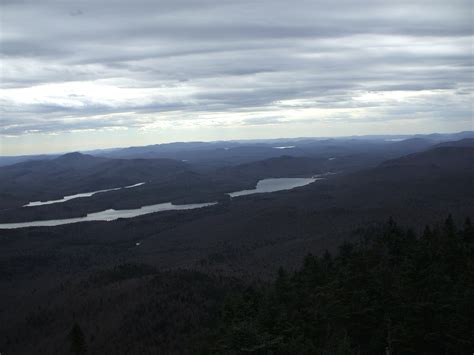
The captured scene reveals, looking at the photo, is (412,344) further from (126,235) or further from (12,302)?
(126,235)

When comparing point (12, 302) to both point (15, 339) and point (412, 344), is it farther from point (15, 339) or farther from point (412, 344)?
point (412, 344)

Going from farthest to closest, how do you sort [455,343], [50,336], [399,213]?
1. [399,213]
2. [50,336]
3. [455,343]

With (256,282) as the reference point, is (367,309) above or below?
above

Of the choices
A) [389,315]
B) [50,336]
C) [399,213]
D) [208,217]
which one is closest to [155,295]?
[50,336]

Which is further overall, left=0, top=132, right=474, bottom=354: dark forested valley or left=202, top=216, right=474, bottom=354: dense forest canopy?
left=0, top=132, right=474, bottom=354: dark forested valley

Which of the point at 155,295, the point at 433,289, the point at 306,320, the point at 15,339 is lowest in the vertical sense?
the point at 15,339

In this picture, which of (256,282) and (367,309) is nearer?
(367,309)

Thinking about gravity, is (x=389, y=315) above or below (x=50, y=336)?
above

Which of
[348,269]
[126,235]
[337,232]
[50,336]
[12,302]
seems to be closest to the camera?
[348,269]

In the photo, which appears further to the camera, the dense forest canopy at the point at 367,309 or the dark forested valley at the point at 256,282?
the dark forested valley at the point at 256,282

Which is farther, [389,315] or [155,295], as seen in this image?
[155,295]
